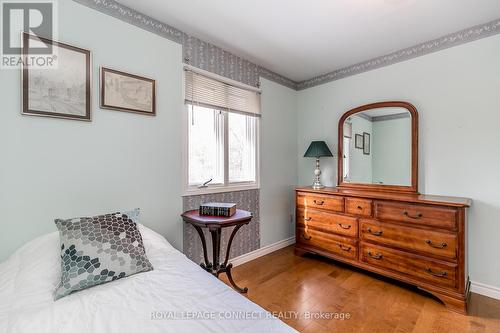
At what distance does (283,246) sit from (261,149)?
4.85ft

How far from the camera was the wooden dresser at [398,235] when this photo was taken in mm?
1944

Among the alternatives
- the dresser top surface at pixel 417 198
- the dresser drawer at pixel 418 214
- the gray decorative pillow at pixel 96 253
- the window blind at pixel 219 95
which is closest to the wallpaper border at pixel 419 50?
the window blind at pixel 219 95

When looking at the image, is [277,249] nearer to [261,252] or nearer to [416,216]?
[261,252]

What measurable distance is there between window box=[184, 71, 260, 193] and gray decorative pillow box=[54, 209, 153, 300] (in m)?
0.99

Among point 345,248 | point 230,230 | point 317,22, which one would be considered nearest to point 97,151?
point 230,230

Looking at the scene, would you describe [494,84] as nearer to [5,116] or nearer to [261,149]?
[261,149]

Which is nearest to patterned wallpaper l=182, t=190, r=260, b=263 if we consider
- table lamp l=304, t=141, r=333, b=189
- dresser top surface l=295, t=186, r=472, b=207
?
dresser top surface l=295, t=186, r=472, b=207

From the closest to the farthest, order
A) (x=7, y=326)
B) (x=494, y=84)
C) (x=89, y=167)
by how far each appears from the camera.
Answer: (x=7, y=326)
(x=89, y=167)
(x=494, y=84)

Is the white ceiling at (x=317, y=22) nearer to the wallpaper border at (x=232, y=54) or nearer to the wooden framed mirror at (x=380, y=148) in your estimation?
the wallpaper border at (x=232, y=54)

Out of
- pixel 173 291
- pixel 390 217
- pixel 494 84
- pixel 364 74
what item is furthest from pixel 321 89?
pixel 173 291

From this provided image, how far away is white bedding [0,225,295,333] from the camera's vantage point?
85 centimetres

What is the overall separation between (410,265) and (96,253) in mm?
2560

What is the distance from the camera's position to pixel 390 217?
2285 mm

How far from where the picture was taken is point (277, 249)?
129 inches
